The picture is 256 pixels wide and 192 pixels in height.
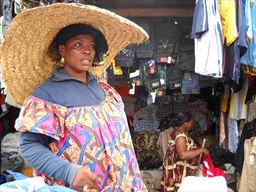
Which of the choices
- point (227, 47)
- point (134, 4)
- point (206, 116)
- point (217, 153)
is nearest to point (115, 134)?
point (227, 47)

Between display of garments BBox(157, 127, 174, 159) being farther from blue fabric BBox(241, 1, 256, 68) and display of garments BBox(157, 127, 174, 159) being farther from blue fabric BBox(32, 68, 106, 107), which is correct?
blue fabric BBox(32, 68, 106, 107)

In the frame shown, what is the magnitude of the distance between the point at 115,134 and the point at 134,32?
0.67m

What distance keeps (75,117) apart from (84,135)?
98 mm

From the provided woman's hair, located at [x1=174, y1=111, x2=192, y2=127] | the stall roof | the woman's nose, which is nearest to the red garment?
woman's hair, located at [x1=174, y1=111, x2=192, y2=127]

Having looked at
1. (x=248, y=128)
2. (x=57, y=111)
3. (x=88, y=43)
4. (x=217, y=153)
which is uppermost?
(x=88, y=43)

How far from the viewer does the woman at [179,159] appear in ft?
15.5

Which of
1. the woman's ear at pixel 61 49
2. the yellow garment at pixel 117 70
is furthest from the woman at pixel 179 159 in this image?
the woman's ear at pixel 61 49

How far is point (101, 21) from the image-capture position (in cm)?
224

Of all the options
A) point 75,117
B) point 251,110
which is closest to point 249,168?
point 251,110

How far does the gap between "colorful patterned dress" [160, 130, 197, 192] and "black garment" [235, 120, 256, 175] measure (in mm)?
553

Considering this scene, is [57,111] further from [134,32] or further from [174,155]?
[174,155]

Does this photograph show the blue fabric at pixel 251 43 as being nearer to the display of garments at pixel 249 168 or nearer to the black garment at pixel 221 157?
the display of garments at pixel 249 168

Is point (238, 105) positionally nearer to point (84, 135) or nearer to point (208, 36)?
point (208, 36)

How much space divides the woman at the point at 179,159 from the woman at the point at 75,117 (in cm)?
263
